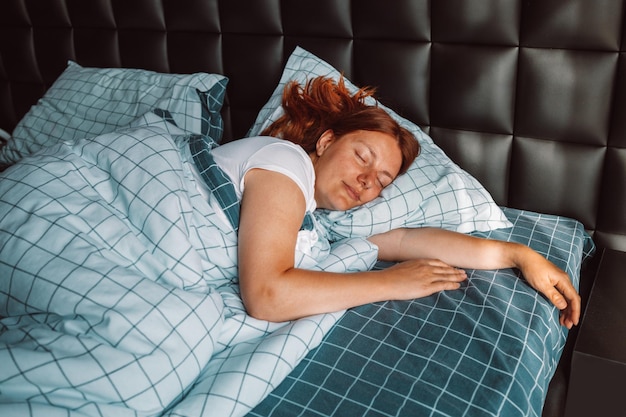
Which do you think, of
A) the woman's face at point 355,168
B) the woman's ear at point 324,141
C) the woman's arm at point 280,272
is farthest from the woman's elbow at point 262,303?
the woman's ear at point 324,141

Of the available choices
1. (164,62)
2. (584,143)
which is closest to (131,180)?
(164,62)

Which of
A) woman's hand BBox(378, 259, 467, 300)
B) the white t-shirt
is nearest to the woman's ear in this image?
the white t-shirt

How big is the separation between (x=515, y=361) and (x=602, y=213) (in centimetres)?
72

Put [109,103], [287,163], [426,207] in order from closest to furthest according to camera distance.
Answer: [287,163] → [426,207] → [109,103]

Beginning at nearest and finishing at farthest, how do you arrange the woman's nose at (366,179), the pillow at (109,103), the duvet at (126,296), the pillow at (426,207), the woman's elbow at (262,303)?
1. the duvet at (126,296)
2. the woman's elbow at (262,303)
3. the woman's nose at (366,179)
4. the pillow at (426,207)
5. the pillow at (109,103)

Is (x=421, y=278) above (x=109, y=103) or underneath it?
underneath

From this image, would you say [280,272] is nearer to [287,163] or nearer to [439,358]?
[287,163]

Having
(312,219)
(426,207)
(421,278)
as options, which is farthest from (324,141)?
(421,278)

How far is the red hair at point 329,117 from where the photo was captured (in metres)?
1.49

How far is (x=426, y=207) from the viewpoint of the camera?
5.11 ft

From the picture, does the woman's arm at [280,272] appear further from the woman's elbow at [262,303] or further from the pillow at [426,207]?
the pillow at [426,207]

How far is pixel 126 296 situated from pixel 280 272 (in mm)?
299

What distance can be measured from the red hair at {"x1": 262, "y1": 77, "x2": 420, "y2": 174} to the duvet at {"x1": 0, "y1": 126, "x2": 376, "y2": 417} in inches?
13.6

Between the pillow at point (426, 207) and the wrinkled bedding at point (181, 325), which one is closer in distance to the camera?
the wrinkled bedding at point (181, 325)
